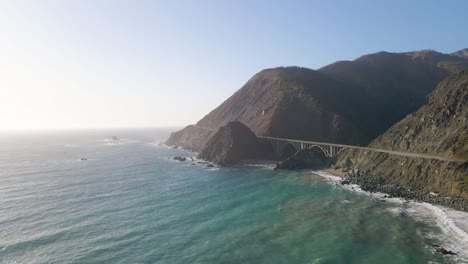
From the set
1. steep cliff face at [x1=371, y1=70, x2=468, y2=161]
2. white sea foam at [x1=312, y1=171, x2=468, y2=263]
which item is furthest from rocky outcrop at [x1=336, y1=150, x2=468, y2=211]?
steep cliff face at [x1=371, y1=70, x2=468, y2=161]

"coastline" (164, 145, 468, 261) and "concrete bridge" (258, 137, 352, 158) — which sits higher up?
"concrete bridge" (258, 137, 352, 158)

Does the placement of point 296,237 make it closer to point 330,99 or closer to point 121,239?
point 121,239

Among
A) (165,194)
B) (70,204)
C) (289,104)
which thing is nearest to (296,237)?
(165,194)

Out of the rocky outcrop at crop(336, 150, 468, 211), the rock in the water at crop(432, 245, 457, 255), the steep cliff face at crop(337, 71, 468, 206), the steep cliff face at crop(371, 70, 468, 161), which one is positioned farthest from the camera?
the steep cliff face at crop(371, 70, 468, 161)

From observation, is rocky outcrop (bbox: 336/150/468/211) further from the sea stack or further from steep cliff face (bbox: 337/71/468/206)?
the sea stack

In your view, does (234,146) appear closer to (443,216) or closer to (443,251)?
(443,216)

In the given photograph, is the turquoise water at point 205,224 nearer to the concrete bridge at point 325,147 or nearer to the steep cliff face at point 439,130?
the concrete bridge at point 325,147

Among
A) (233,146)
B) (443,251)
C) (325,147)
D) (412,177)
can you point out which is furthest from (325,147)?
(443,251)
